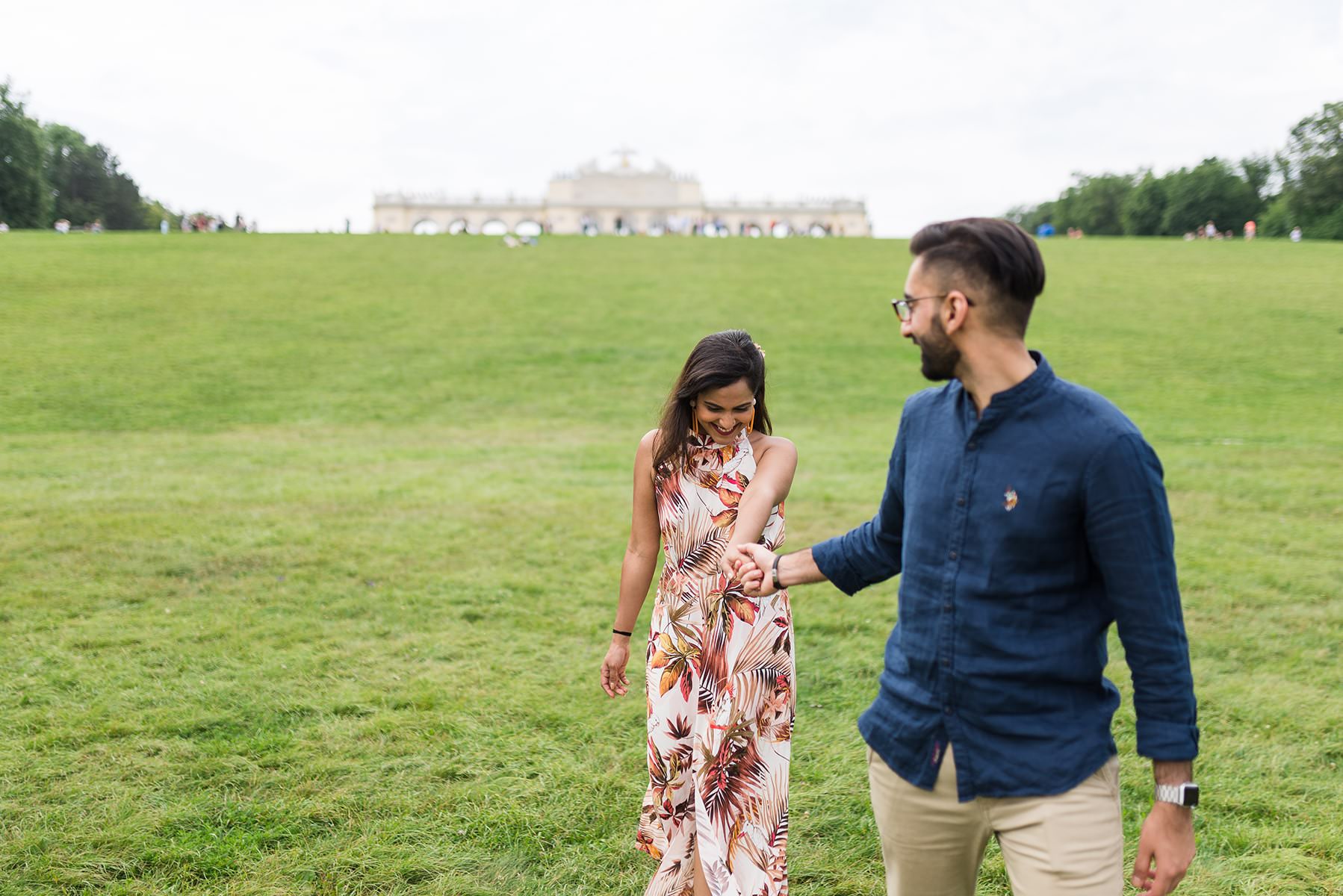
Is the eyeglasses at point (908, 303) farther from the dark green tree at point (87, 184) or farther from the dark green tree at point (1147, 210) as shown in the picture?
the dark green tree at point (87, 184)

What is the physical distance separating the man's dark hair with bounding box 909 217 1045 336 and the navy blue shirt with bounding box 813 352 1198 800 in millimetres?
146

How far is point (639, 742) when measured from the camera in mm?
4555

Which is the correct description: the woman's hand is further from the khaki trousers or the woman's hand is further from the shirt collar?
the shirt collar

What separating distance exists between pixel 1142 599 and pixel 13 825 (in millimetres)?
→ 4091

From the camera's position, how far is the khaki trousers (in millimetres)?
1910

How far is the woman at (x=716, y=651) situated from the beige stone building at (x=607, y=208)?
8035cm

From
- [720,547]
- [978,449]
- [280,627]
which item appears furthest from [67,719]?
[978,449]

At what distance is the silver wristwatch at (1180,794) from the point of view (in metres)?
1.85

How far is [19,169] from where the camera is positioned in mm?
51812

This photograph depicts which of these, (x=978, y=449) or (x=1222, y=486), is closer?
(x=978, y=449)

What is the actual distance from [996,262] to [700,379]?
3.93 ft

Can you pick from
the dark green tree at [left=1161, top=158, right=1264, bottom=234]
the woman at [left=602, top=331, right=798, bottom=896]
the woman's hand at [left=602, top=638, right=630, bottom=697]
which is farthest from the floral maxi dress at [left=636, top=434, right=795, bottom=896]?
the dark green tree at [left=1161, top=158, right=1264, bottom=234]

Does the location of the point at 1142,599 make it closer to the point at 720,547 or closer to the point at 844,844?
the point at 720,547

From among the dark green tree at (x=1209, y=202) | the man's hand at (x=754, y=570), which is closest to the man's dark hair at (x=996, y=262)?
the man's hand at (x=754, y=570)
